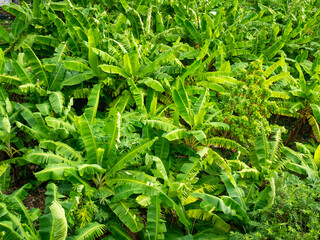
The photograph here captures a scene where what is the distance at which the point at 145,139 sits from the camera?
528 centimetres

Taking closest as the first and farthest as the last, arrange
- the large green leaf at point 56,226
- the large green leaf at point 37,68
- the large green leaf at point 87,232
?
the large green leaf at point 56,226
the large green leaf at point 87,232
the large green leaf at point 37,68

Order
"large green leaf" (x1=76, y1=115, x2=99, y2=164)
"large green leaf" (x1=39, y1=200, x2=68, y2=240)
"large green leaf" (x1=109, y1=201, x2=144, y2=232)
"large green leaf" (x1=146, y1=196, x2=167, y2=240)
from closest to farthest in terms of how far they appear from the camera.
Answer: "large green leaf" (x1=39, y1=200, x2=68, y2=240) → "large green leaf" (x1=146, y1=196, x2=167, y2=240) → "large green leaf" (x1=109, y1=201, x2=144, y2=232) → "large green leaf" (x1=76, y1=115, x2=99, y2=164)

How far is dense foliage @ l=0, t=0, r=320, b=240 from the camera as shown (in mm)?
4125

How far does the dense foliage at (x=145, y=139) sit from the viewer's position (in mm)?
4125

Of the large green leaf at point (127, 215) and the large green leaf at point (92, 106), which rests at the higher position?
the large green leaf at point (92, 106)

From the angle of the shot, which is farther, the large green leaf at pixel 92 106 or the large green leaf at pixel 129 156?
the large green leaf at pixel 92 106

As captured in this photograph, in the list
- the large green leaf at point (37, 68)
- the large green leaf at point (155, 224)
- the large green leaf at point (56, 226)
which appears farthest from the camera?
the large green leaf at point (37, 68)

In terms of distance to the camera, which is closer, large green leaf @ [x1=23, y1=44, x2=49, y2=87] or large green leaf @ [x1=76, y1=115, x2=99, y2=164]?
large green leaf @ [x1=76, y1=115, x2=99, y2=164]

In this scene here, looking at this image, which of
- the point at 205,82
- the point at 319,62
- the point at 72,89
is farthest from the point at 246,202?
the point at 319,62

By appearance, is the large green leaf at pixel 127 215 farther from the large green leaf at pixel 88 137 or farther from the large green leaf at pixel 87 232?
the large green leaf at pixel 88 137

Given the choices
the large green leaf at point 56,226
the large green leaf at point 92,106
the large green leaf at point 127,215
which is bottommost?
the large green leaf at point 127,215

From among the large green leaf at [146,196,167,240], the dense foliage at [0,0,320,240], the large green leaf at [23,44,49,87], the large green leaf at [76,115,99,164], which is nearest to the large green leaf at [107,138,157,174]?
the dense foliage at [0,0,320,240]

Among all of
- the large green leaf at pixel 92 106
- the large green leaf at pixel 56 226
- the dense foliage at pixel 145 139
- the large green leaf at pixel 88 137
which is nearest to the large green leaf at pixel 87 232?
the dense foliage at pixel 145 139

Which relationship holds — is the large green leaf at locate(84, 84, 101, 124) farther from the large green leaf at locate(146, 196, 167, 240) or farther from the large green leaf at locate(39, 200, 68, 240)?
the large green leaf at locate(39, 200, 68, 240)
